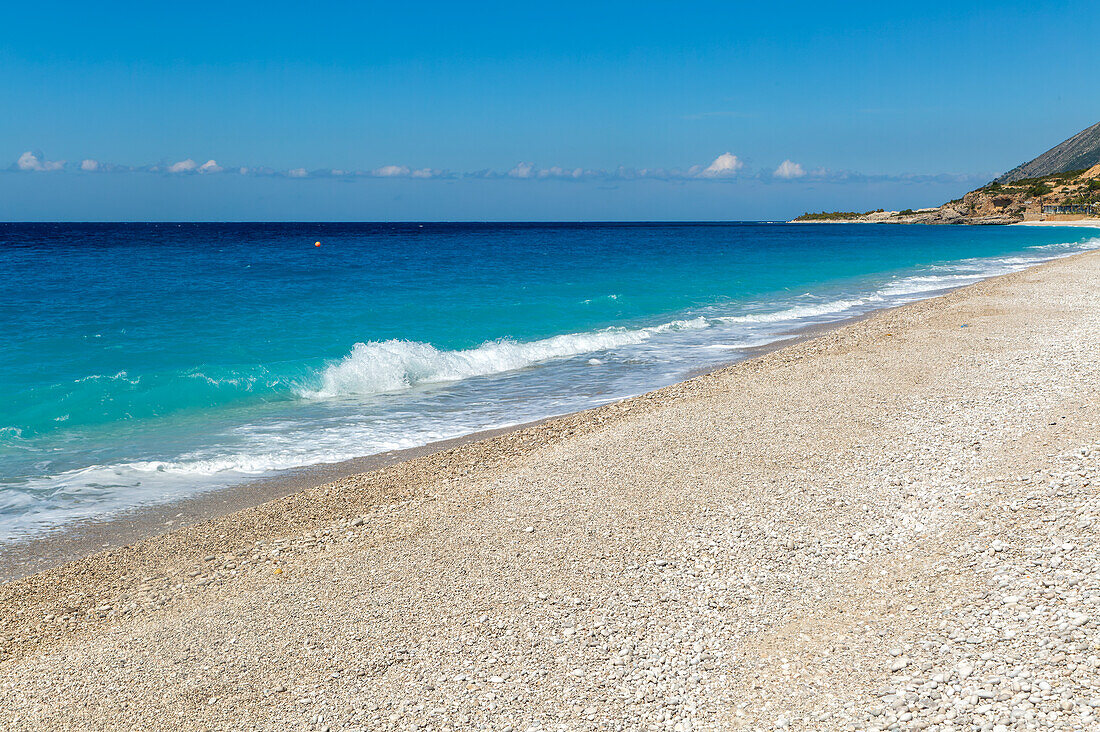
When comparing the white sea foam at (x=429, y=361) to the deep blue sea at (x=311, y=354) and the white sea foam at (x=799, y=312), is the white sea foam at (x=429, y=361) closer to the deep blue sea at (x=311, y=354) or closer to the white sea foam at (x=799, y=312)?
the deep blue sea at (x=311, y=354)

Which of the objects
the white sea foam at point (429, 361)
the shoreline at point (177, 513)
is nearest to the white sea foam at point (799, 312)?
the white sea foam at point (429, 361)

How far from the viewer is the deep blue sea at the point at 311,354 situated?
1038cm

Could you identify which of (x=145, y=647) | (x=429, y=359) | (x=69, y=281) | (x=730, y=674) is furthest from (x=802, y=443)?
(x=69, y=281)

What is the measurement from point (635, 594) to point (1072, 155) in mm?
219095

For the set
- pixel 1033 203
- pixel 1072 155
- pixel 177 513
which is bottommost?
pixel 177 513

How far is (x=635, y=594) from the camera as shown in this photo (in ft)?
17.7

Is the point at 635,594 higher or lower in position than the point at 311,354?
→ lower

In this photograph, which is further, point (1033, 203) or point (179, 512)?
point (1033, 203)

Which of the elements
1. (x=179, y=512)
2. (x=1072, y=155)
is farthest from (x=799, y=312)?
(x=1072, y=155)

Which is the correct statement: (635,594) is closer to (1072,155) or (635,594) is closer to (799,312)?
(799,312)

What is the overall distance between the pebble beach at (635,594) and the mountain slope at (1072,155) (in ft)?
627

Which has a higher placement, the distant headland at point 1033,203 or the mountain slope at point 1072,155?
the mountain slope at point 1072,155

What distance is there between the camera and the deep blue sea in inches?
409

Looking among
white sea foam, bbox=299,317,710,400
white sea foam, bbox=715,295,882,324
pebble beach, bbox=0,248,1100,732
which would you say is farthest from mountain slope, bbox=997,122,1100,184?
pebble beach, bbox=0,248,1100,732
